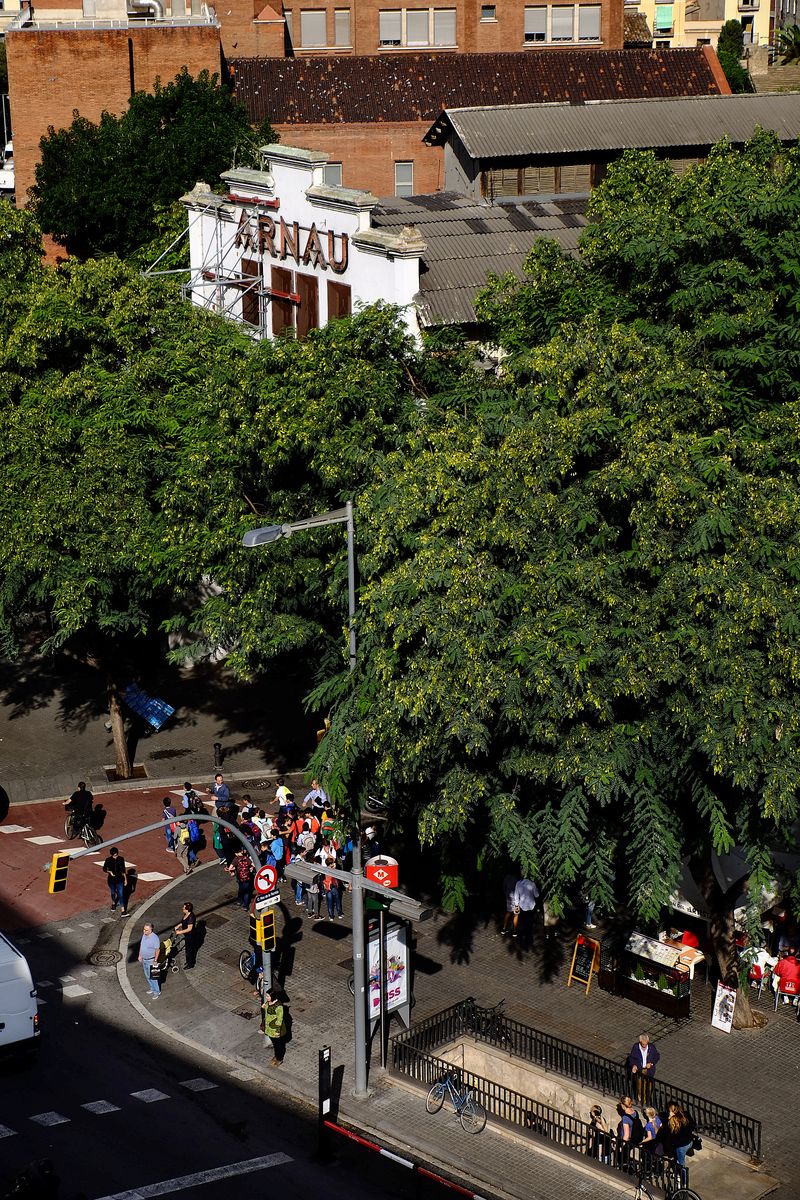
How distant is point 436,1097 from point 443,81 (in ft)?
187

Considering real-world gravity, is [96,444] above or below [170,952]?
above

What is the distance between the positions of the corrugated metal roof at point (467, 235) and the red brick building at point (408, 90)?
27934mm

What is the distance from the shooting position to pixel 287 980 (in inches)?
1185

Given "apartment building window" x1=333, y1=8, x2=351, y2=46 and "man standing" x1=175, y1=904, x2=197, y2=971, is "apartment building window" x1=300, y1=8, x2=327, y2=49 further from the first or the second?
"man standing" x1=175, y1=904, x2=197, y2=971

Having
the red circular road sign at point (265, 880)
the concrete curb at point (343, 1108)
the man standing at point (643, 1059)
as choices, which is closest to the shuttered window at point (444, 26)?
the concrete curb at point (343, 1108)

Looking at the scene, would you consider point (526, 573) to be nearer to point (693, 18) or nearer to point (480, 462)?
point (480, 462)

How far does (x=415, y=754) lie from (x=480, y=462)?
454 centimetres

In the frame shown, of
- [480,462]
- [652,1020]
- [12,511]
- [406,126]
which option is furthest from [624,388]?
[406,126]

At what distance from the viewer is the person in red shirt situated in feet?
92.8

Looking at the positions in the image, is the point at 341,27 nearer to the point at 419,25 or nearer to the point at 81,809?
the point at 419,25

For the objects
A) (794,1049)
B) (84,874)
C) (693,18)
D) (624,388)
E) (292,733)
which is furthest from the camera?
(693,18)

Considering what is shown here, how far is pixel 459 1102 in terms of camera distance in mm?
24766

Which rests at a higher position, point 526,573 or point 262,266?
point 262,266

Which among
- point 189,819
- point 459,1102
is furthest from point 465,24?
point 459,1102
